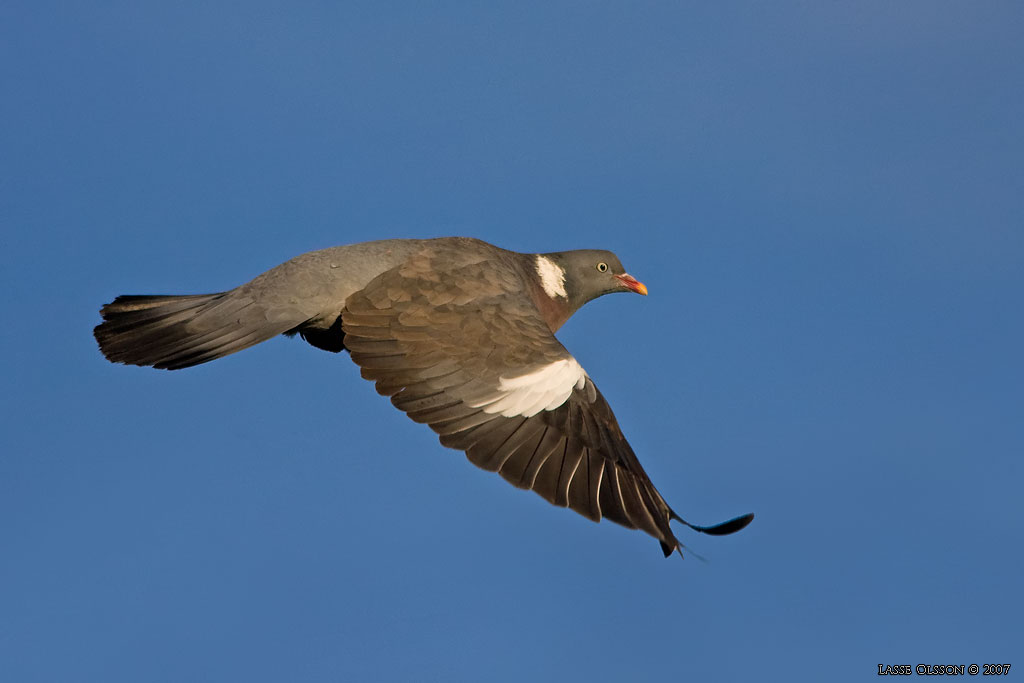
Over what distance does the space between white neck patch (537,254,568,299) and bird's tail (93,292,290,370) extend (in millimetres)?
2429

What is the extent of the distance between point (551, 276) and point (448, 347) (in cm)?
222

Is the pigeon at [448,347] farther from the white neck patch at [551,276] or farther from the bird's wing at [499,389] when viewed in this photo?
the white neck patch at [551,276]

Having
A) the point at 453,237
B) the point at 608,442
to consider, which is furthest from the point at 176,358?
the point at 608,442

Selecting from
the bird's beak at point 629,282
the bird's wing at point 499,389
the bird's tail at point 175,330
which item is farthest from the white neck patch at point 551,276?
the bird's tail at point 175,330

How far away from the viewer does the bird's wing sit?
6.27m

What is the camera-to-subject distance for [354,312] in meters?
6.98

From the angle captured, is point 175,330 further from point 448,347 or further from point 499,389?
point 499,389

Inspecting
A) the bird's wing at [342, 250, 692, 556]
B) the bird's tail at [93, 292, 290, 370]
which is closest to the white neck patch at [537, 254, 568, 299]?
the bird's wing at [342, 250, 692, 556]

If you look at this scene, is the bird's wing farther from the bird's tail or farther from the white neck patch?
the white neck patch

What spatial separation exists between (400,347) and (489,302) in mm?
761

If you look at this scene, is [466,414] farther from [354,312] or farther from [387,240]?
[387,240]

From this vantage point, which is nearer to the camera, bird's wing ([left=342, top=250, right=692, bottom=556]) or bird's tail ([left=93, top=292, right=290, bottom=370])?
bird's wing ([left=342, top=250, right=692, bottom=556])

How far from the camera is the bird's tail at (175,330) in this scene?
22.7 ft

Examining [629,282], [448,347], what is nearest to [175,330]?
[448,347]
